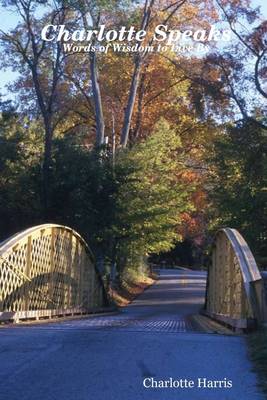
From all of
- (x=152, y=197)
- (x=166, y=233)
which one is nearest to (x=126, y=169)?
(x=152, y=197)

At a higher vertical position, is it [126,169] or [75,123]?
[75,123]

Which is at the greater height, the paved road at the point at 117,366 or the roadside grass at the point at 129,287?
the roadside grass at the point at 129,287

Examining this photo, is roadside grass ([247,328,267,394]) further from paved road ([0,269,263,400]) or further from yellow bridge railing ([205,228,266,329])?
yellow bridge railing ([205,228,266,329])

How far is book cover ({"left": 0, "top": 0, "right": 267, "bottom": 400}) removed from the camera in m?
8.42

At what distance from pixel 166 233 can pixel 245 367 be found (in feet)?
89.8

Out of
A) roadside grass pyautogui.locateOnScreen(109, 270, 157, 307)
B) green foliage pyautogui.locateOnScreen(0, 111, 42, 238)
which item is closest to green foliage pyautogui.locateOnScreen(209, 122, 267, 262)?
roadside grass pyautogui.locateOnScreen(109, 270, 157, 307)

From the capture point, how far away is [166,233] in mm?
35812

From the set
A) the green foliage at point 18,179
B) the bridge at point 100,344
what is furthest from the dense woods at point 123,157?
the bridge at point 100,344

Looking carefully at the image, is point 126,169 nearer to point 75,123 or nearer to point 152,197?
point 152,197

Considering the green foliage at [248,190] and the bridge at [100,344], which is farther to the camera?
the green foliage at [248,190]

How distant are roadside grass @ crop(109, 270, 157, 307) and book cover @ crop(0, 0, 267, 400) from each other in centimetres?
22

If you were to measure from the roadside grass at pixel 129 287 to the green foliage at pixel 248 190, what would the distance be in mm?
7574

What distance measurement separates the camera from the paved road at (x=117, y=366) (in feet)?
22.9

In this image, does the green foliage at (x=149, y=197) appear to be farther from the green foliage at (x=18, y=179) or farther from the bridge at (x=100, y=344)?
the bridge at (x=100, y=344)
